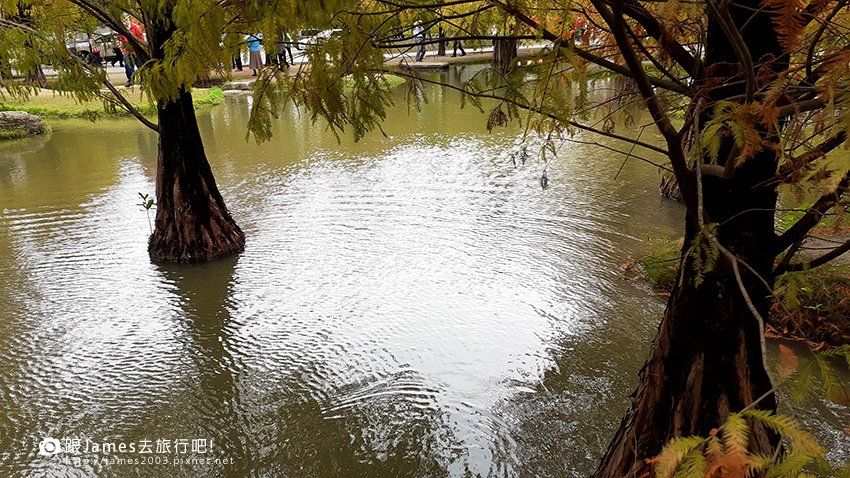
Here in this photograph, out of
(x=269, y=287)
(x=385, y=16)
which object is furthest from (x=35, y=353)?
(x=385, y=16)

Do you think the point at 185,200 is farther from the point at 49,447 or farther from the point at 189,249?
the point at 49,447

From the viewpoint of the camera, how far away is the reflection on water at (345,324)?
4039mm

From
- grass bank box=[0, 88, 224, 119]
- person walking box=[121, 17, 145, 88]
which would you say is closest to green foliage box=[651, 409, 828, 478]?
person walking box=[121, 17, 145, 88]

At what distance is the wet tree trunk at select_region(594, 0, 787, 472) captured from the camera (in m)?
2.57

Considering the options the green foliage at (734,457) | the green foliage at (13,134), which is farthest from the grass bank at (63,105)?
the green foliage at (734,457)

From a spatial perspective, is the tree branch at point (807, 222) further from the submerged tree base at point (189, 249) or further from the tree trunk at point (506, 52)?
the submerged tree base at point (189, 249)

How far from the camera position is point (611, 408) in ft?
13.9

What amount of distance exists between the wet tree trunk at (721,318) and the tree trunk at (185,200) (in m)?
5.41

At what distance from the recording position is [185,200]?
22.8 feet

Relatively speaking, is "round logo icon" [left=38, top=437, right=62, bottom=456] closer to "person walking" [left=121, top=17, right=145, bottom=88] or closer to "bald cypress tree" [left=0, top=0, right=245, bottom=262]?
"person walking" [left=121, top=17, right=145, bottom=88]

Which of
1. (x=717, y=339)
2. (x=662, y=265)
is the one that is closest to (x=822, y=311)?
(x=662, y=265)

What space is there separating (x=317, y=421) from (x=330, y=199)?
202 inches

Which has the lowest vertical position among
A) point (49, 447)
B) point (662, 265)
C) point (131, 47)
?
point (49, 447)

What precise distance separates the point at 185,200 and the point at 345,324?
2.63 metres
